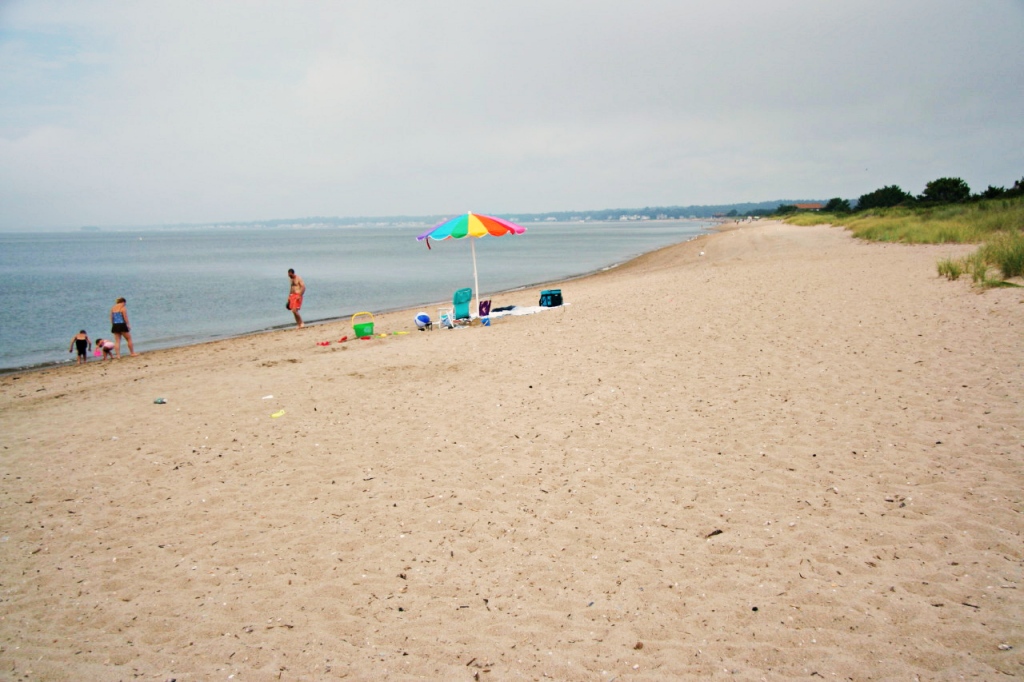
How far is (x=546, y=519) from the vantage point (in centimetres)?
459

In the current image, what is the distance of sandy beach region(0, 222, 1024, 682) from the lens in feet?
10.8

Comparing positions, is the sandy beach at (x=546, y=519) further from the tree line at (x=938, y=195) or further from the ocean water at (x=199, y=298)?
the tree line at (x=938, y=195)

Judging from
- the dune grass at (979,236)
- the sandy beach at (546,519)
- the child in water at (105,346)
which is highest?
the dune grass at (979,236)

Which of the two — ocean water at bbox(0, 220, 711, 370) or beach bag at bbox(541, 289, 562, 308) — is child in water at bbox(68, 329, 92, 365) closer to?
ocean water at bbox(0, 220, 711, 370)

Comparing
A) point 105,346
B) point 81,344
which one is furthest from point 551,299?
point 81,344

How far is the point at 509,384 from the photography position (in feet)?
25.6

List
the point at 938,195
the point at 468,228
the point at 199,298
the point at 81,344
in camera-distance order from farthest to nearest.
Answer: the point at 938,195 → the point at 199,298 → the point at 81,344 → the point at 468,228

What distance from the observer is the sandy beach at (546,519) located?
10.8 feet

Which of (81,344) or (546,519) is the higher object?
(81,344)

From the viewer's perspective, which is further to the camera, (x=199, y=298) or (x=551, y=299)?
(x=199, y=298)

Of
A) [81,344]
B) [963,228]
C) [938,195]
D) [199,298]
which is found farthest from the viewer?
[938,195]

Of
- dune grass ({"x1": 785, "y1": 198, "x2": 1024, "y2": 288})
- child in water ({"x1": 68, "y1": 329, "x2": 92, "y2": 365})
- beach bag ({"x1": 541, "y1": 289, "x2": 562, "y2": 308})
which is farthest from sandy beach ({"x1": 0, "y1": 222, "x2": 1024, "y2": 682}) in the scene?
beach bag ({"x1": 541, "y1": 289, "x2": 562, "y2": 308})

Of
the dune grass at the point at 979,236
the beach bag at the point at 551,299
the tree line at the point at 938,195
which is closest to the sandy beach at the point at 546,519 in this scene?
the dune grass at the point at 979,236

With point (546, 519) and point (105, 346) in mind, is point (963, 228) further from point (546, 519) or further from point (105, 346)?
point (105, 346)
